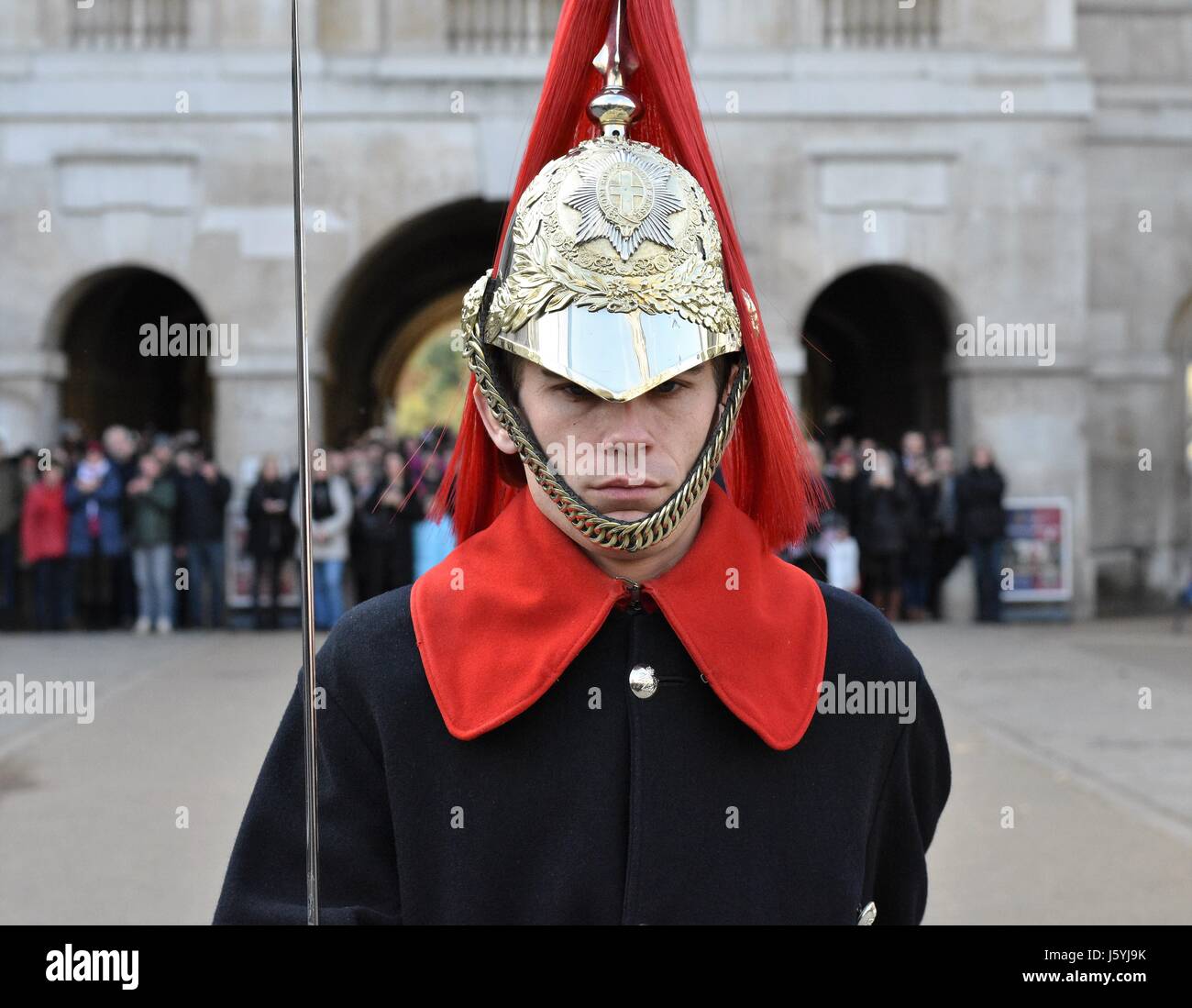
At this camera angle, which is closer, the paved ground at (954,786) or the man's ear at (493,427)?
the man's ear at (493,427)

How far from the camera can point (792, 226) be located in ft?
51.0

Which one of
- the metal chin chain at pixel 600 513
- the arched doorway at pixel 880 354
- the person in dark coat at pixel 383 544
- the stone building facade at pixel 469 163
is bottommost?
the person in dark coat at pixel 383 544

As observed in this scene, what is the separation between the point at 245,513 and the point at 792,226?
6.06 meters

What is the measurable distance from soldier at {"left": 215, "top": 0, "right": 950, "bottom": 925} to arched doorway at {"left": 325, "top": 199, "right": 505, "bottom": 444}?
10198 millimetres

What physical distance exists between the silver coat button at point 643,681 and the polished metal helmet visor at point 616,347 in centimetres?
34

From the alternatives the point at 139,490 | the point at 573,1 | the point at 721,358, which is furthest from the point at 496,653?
the point at 139,490

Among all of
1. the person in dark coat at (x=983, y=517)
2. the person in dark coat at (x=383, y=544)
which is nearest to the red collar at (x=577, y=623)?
the person in dark coat at (x=383, y=544)

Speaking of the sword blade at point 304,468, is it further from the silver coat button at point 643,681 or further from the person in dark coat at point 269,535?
the person in dark coat at point 269,535

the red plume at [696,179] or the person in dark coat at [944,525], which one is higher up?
the red plume at [696,179]

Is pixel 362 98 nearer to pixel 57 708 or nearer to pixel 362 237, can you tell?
pixel 362 237

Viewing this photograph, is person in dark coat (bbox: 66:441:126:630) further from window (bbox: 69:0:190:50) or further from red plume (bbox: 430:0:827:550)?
red plume (bbox: 430:0:827:550)

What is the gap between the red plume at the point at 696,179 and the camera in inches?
78.8

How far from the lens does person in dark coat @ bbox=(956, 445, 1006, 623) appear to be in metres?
Result: 14.2
